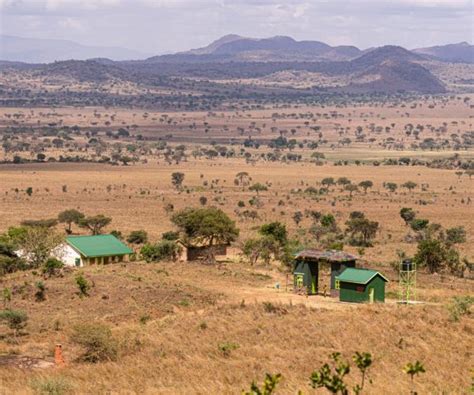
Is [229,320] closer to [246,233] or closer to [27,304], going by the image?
[27,304]

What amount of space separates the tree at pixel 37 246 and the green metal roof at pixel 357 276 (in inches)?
599

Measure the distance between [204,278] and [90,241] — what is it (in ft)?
27.6

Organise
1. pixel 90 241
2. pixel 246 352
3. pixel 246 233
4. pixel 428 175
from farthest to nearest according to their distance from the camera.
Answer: pixel 428 175 → pixel 246 233 → pixel 90 241 → pixel 246 352

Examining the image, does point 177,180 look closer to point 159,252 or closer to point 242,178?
point 242,178

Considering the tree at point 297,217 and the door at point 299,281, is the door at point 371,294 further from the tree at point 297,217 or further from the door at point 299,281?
the tree at point 297,217

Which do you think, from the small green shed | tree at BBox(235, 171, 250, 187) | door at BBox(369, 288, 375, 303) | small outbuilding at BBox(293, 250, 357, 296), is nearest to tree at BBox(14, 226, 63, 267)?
small outbuilding at BBox(293, 250, 357, 296)

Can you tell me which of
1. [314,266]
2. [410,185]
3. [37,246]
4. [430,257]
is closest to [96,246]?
[37,246]

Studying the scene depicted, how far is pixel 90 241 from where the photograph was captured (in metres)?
48.5

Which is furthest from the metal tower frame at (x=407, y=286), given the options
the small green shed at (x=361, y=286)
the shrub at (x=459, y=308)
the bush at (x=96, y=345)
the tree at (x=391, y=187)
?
the tree at (x=391, y=187)

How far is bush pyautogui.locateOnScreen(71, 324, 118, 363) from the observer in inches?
1077

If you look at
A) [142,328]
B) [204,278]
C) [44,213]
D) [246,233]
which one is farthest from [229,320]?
[44,213]

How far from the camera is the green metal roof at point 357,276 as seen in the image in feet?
122

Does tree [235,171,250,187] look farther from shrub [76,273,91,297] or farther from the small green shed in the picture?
the small green shed

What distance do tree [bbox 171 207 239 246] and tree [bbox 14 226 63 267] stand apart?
7.47 meters
